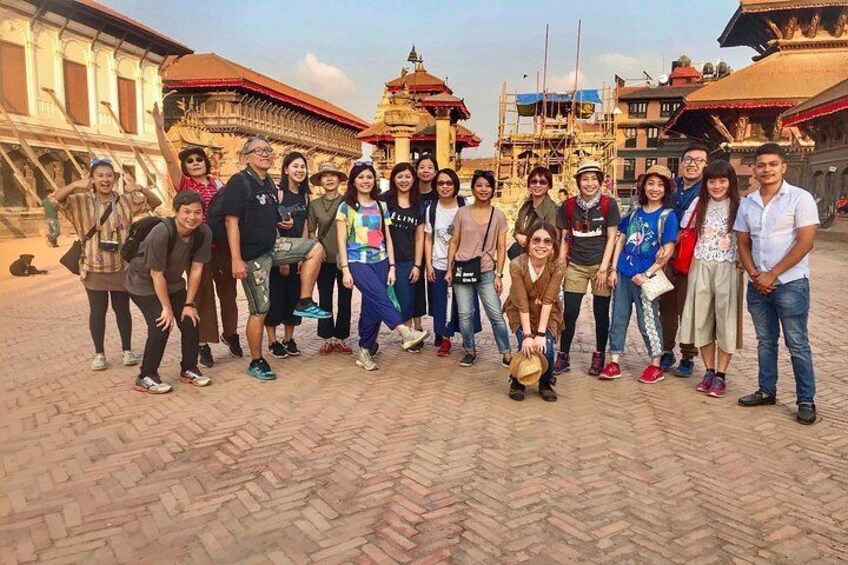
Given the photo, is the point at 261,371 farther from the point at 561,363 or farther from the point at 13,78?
the point at 13,78

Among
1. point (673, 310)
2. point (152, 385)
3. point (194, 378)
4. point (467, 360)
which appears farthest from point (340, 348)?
point (673, 310)

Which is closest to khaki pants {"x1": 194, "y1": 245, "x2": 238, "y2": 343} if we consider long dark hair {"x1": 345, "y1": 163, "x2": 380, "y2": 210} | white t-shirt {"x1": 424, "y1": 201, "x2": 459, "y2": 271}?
long dark hair {"x1": 345, "y1": 163, "x2": 380, "y2": 210}

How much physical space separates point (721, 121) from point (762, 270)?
1020 inches

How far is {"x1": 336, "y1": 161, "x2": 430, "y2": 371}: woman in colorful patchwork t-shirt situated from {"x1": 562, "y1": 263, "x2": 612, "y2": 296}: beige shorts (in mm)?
1495

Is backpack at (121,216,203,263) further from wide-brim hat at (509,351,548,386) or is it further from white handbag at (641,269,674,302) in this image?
white handbag at (641,269,674,302)

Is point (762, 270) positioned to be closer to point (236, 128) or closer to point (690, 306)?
point (690, 306)

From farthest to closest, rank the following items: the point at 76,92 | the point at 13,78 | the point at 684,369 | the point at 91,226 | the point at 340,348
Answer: the point at 76,92 < the point at 13,78 < the point at 340,348 < the point at 684,369 < the point at 91,226

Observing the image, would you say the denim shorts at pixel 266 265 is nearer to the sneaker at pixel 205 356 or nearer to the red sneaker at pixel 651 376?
the sneaker at pixel 205 356

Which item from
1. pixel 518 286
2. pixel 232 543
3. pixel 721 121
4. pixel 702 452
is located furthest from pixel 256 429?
pixel 721 121

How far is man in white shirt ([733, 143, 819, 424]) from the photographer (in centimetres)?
442

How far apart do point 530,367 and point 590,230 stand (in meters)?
1.53

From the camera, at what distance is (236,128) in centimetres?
3394

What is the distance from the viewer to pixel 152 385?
5.05m

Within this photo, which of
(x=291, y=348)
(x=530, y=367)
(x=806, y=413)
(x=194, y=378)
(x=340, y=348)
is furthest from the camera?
(x=340, y=348)
